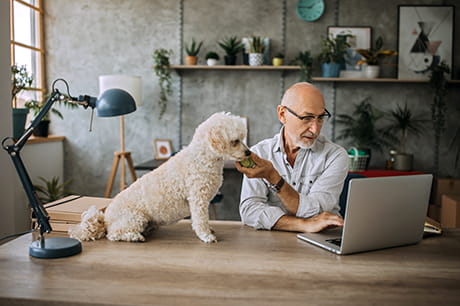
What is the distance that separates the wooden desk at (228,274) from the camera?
40.4 inches

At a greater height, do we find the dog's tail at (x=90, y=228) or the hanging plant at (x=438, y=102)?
the hanging plant at (x=438, y=102)

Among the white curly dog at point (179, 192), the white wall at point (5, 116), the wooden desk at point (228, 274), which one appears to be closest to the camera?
the wooden desk at point (228, 274)

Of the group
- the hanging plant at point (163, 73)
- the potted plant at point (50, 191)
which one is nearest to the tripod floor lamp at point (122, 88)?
the hanging plant at point (163, 73)

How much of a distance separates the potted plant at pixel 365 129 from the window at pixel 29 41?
10.7 feet

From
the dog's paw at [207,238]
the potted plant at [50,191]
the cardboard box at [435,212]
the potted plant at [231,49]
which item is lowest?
the cardboard box at [435,212]

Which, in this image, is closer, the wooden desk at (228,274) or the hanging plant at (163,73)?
the wooden desk at (228,274)

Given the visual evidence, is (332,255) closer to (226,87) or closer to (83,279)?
(83,279)

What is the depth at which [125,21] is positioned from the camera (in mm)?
4555

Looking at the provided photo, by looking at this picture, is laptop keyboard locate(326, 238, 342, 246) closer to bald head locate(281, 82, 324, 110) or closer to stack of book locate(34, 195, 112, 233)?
bald head locate(281, 82, 324, 110)

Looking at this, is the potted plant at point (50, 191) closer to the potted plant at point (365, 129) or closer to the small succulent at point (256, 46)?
the small succulent at point (256, 46)

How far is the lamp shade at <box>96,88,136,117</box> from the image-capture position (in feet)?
4.39

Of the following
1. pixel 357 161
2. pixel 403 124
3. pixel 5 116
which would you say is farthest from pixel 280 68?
pixel 5 116

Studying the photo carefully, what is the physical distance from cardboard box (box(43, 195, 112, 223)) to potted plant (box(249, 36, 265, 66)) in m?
2.84

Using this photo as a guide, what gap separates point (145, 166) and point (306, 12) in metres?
2.38
